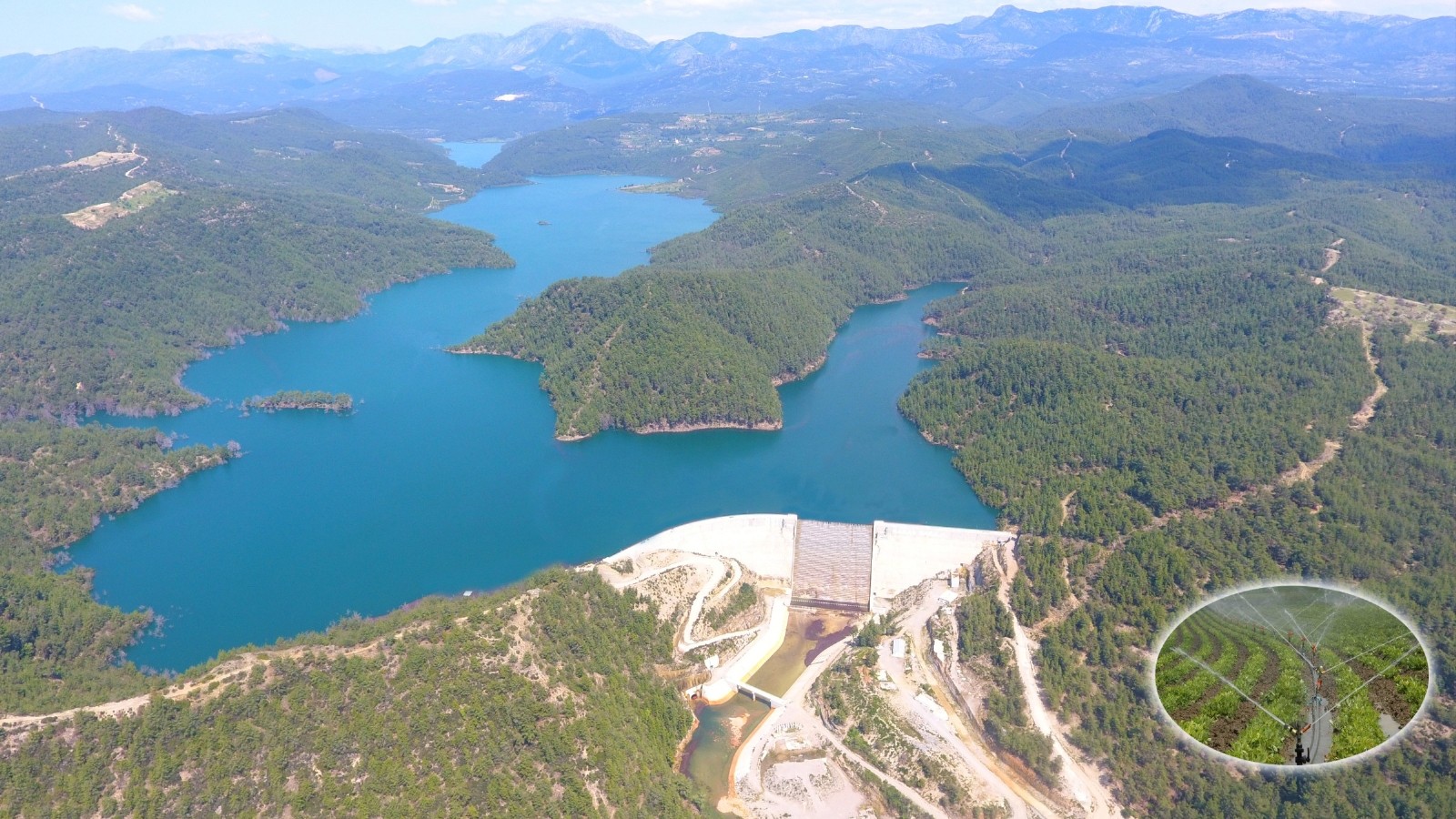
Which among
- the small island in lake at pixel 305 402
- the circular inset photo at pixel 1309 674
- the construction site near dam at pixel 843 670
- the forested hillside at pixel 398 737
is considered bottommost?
the construction site near dam at pixel 843 670

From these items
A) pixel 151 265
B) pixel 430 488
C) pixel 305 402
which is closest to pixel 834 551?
pixel 430 488

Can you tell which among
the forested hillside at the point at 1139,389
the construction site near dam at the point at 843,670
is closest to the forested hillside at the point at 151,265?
the forested hillside at the point at 1139,389

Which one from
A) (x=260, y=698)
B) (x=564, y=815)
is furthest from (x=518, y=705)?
(x=260, y=698)

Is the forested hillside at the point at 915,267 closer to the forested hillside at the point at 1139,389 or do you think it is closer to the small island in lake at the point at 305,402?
the forested hillside at the point at 1139,389

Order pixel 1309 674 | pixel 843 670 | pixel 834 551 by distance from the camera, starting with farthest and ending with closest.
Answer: pixel 834 551 < pixel 843 670 < pixel 1309 674

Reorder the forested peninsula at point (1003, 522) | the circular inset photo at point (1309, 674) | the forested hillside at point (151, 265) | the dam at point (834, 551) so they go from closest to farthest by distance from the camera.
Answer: the circular inset photo at point (1309, 674) → the forested peninsula at point (1003, 522) → the dam at point (834, 551) → the forested hillside at point (151, 265)

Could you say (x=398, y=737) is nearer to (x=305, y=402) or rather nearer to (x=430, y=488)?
(x=430, y=488)

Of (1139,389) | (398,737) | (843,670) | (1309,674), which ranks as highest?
(1309,674)

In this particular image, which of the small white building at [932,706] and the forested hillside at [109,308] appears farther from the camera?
the forested hillside at [109,308]
